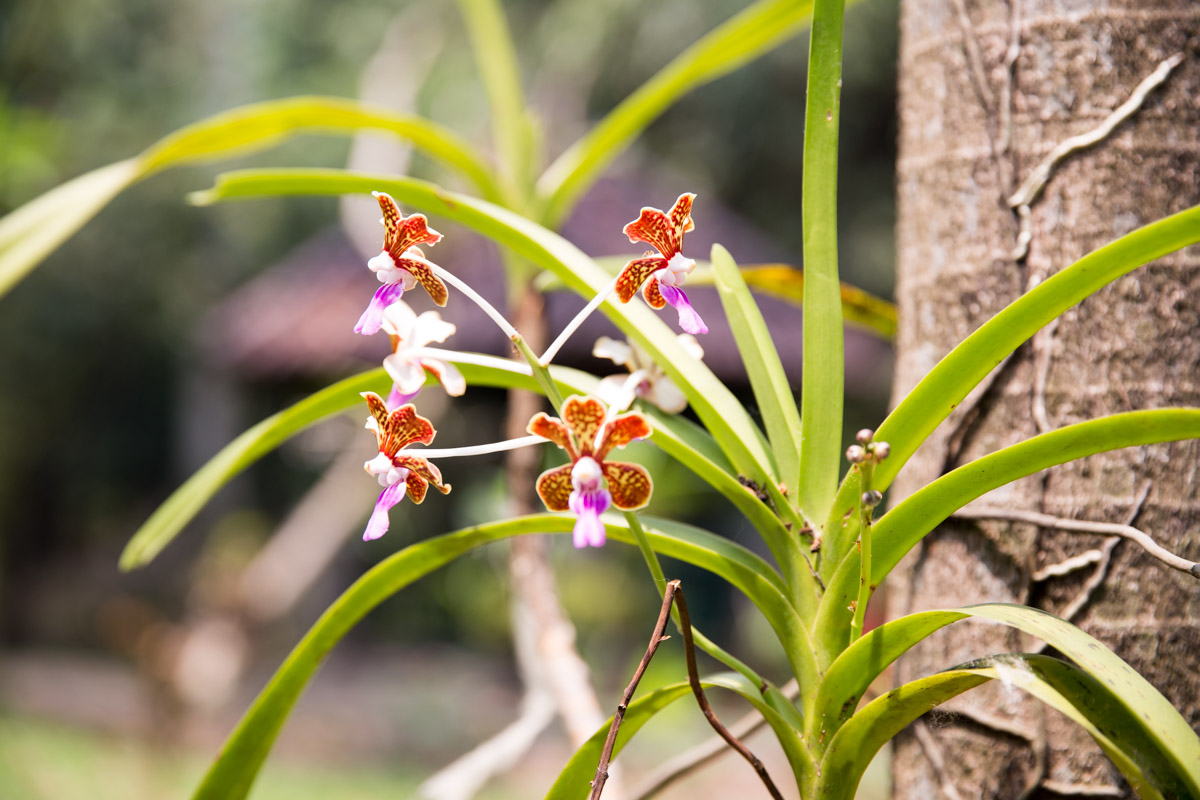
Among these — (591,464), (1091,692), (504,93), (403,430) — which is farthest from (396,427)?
(504,93)

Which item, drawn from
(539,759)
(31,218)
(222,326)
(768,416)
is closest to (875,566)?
(768,416)

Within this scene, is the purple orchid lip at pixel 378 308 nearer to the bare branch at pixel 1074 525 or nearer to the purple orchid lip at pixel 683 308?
the purple orchid lip at pixel 683 308

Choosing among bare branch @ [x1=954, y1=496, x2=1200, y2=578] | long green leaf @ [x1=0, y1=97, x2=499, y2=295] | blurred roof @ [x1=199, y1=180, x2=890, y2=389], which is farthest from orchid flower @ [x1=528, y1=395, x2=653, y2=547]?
blurred roof @ [x1=199, y1=180, x2=890, y2=389]

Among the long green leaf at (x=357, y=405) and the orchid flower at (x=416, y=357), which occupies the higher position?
the long green leaf at (x=357, y=405)

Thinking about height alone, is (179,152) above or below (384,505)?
above

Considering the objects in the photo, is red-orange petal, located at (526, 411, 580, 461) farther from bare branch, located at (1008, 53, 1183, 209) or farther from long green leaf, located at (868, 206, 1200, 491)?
bare branch, located at (1008, 53, 1183, 209)

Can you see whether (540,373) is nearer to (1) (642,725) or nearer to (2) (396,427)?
(2) (396,427)

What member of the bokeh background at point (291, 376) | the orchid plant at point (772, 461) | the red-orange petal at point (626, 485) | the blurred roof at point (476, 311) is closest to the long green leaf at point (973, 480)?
the orchid plant at point (772, 461)
